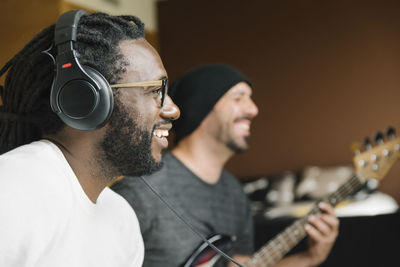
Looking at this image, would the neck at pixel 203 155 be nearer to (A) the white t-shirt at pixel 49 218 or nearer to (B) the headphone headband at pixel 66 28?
(A) the white t-shirt at pixel 49 218

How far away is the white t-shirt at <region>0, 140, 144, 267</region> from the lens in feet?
2.03

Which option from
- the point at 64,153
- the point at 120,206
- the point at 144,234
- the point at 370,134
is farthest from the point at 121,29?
the point at 370,134

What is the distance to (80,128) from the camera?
727mm

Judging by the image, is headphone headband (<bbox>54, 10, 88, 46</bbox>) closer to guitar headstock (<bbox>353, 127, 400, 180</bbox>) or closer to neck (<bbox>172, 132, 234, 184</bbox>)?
neck (<bbox>172, 132, 234, 184</bbox>)

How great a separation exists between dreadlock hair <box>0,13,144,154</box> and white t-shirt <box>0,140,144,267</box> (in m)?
0.06

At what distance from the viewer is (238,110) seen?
1718 millimetres

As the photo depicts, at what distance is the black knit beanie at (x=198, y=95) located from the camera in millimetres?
Answer: 1713

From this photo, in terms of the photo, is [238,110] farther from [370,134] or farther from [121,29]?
[370,134]

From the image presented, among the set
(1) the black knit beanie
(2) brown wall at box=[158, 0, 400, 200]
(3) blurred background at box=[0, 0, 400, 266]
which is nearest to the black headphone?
(1) the black knit beanie

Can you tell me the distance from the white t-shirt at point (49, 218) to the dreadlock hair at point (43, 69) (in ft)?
0.20

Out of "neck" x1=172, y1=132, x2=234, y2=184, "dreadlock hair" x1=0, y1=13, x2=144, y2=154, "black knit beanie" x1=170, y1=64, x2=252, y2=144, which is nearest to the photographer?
"dreadlock hair" x1=0, y1=13, x2=144, y2=154

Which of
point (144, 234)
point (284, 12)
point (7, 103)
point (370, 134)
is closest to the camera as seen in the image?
point (7, 103)

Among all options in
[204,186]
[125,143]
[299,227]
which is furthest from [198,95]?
[125,143]

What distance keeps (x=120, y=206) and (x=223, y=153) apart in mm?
800
